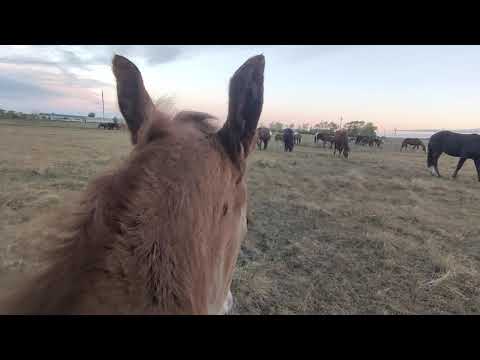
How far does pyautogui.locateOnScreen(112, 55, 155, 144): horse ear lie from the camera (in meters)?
1.06

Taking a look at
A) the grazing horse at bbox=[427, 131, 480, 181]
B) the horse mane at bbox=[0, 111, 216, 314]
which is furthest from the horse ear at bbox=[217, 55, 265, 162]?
the grazing horse at bbox=[427, 131, 480, 181]

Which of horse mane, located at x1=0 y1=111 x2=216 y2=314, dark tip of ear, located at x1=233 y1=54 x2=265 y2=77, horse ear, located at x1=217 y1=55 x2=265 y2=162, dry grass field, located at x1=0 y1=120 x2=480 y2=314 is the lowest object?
dry grass field, located at x1=0 y1=120 x2=480 y2=314

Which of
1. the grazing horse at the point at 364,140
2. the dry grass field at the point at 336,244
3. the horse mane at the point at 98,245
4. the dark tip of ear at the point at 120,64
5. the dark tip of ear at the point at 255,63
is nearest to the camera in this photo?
the horse mane at the point at 98,245

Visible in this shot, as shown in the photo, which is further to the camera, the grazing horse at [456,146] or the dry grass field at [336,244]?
the grazing horse at [456,146]

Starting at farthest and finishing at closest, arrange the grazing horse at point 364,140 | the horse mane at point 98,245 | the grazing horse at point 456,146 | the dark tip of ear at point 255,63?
the grazing horse at point 364,140 → the grazing horse at point 456,146 → the dark tip of ear at point 255,63 → the horse mane at point 98,245

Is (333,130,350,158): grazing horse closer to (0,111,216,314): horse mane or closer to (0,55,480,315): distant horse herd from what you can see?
(0,55,480,315): distant horse herd

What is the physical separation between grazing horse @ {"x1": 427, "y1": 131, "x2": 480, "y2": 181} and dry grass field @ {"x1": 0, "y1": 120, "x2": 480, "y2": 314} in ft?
10.6

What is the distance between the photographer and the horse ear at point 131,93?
3.47ft

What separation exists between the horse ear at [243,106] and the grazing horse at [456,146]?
14.1 m

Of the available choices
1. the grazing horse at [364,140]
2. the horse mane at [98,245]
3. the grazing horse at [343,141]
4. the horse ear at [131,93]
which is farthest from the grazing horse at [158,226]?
the grazing horse at [364,140]

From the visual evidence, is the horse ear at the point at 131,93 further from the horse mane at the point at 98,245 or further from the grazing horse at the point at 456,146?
the grazing horse at the point at 456,146

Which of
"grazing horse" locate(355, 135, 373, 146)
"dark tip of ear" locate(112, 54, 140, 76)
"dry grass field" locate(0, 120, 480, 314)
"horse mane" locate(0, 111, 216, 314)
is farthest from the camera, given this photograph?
"grazing horse" locate(355, 135, 373, 146)

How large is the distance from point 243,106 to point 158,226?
0.48m
